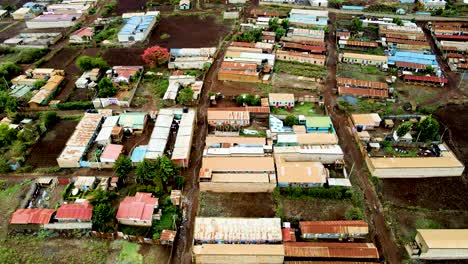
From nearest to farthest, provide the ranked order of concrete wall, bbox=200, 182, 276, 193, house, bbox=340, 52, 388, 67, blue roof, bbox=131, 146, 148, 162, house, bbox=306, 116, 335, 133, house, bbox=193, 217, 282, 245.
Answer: house, bbox=193, 217, 282, 245 → concrete wall, bbox=200, 182, 276, 193 → blue roof, bbox=131, 146, 148, 162 → house, bbox=306, 116, 335, 133 → house, bbox=340, 52, 388, 67

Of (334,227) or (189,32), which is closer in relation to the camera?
(334,227)

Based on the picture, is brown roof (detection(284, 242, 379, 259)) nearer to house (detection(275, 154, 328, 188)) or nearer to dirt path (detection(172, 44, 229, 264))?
house (detection(275, 154, 328, 188))

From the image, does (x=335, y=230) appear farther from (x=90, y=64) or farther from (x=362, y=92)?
(x=90, y=64)

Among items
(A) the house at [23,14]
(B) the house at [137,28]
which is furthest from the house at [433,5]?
(A) the house at [23,14]

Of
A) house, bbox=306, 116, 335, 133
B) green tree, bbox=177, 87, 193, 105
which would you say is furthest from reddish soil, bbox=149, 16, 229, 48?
house, bbox=306, 116, 335, 133

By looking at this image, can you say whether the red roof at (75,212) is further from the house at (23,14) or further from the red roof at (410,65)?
the house at (23,14)

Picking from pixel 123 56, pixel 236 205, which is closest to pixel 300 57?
pixel 123 56
